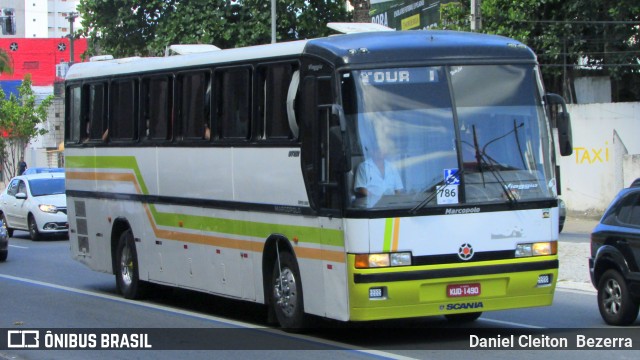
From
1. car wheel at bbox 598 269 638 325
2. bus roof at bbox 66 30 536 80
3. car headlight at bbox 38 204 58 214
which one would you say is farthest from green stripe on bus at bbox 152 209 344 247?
car headlight at bbox 38 204 58 214

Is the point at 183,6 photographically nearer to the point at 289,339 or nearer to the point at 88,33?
the point at 88,33

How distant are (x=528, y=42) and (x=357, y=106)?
76.8ft

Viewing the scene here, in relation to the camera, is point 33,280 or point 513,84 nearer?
point 513,84

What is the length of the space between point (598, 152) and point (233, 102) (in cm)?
2032

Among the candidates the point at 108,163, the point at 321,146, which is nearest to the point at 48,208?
the point at 108,163

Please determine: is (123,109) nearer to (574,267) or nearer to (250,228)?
(250,228)

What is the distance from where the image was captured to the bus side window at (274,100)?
12.4m

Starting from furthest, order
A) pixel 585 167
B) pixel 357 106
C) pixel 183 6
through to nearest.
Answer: pixel 183 6 < pixel 585 167 < pixel 357 106

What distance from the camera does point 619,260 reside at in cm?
1251

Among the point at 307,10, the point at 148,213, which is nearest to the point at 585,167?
the point at 307,10

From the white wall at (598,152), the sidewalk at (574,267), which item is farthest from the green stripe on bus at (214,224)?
the white wall at (598,152)

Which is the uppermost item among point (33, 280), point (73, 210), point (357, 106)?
point (357, 106)

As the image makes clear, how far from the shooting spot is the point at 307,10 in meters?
39.5

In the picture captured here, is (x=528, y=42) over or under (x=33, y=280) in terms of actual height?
over
